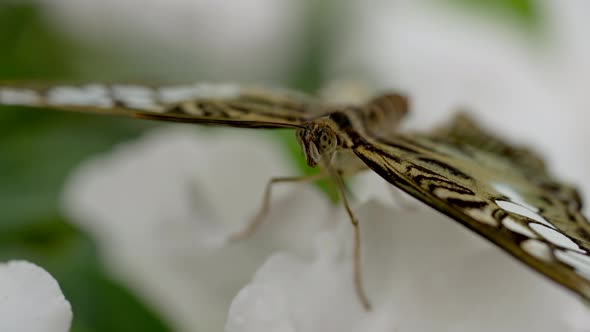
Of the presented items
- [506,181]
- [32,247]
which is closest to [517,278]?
[506,181]

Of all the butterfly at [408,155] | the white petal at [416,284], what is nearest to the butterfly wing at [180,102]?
the butterfly at [408,155]

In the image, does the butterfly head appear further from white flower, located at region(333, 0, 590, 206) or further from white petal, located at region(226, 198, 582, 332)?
white flower, located at region(333, 0, 590, 206)

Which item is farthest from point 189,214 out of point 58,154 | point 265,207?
point 58,154

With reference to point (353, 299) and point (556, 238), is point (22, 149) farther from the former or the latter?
point (556, 238)

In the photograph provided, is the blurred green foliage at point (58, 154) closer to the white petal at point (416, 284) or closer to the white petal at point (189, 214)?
the white petal at point (189, 214)

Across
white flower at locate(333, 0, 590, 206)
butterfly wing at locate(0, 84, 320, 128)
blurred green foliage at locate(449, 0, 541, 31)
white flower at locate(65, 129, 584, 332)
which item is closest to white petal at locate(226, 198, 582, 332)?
white flower at locate(65, 129, 584, 332)

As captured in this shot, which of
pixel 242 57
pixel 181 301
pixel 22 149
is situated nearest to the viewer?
pixel 181 301

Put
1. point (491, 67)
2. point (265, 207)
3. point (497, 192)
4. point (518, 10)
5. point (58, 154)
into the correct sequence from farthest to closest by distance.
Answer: point (518, 10), point (491, 67), point (58, 154), point (265, 207), point (497, 192)

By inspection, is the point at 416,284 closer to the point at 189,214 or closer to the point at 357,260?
the point at 357,260
